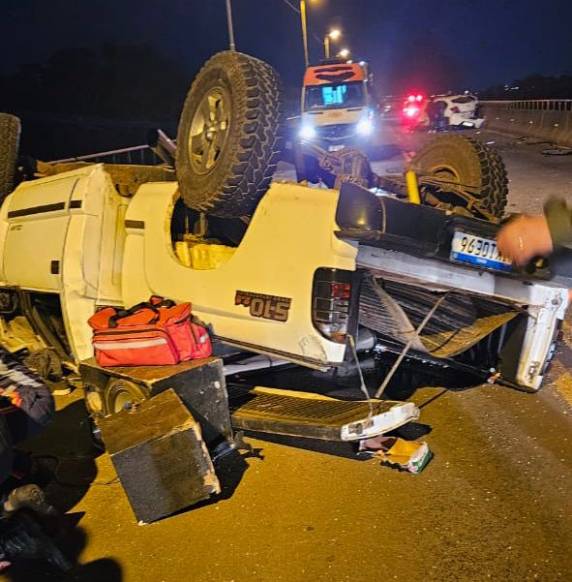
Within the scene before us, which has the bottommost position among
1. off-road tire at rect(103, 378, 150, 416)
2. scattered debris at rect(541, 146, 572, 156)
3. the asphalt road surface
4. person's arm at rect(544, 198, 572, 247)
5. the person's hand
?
scattered debris at rect(541, 146, 572, 156)

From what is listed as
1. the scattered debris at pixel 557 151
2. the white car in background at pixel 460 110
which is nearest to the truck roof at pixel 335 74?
the scattered debris at pixel 557 151

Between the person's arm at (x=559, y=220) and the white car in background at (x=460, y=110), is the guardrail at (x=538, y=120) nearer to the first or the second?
the white car in background at (x=460, y=110)

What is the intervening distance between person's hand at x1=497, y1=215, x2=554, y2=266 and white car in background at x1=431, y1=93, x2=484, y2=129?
24.9 m

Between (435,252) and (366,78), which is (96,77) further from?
(435,252)

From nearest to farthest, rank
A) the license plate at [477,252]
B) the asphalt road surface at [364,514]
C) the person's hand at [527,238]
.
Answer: the person's hand at [527,238], the asphalt road surface at [364,514], the license plate at [477,252]

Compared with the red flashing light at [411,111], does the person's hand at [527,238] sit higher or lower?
higher

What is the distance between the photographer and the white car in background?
2545 centimetres

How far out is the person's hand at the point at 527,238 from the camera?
2484 mm

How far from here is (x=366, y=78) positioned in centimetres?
1836

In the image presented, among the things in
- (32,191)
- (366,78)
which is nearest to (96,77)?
(366,78)

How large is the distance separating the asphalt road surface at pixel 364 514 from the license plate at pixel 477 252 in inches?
46.0

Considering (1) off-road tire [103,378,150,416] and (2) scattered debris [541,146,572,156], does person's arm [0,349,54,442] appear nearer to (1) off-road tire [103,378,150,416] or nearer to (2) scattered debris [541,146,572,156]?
(1) off-road tire [103,378,150,416]

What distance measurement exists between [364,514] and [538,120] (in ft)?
70.5

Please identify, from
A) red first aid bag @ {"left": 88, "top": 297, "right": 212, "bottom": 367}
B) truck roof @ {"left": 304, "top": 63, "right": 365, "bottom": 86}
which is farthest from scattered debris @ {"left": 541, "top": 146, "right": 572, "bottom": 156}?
red first aid bag @ {"left": 88, "top": 297, "right": 212, "bottom": 367}
